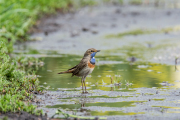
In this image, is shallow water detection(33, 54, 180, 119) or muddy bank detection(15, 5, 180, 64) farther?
muddy bank detection(15, 5, 180, 64)

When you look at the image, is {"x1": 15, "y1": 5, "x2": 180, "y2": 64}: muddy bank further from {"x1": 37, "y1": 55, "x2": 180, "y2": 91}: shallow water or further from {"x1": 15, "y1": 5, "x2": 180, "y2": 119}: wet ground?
{"x1": 37, "y1": 55, "x2": 180, "y2": 91}: shallow water

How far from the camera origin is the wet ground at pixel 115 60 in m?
6.32

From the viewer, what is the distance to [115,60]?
38.1 feet

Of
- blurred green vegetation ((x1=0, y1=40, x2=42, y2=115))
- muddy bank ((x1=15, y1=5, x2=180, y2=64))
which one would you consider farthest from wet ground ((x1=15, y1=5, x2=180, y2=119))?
blurred green vegetation ((x1=0, y1=40, x2=42, y2=115))

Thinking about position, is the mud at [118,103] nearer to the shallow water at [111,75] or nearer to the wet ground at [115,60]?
the wet ground at [115,60]

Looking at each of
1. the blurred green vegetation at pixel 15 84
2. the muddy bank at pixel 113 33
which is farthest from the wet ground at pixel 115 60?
the blurred green vegetation at pixel 15 84

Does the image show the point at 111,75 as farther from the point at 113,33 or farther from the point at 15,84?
the point at 113,33

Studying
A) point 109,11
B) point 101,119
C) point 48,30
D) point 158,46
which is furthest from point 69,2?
point 101,119

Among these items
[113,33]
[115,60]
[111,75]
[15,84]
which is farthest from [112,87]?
[113,33]

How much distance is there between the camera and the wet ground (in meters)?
6.32

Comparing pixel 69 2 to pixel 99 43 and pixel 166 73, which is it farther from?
pixel 166 73

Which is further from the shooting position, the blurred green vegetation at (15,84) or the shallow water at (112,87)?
the blurred green vegetation at (15,84)

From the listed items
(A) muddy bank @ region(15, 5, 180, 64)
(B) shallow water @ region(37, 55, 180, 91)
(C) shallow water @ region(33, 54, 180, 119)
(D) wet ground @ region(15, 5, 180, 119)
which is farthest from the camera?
(A) muddy bank @ region(15, 5, 180, 64)

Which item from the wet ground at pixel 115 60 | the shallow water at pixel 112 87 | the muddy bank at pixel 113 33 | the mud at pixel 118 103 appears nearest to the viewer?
the mud at pixel 118 103
